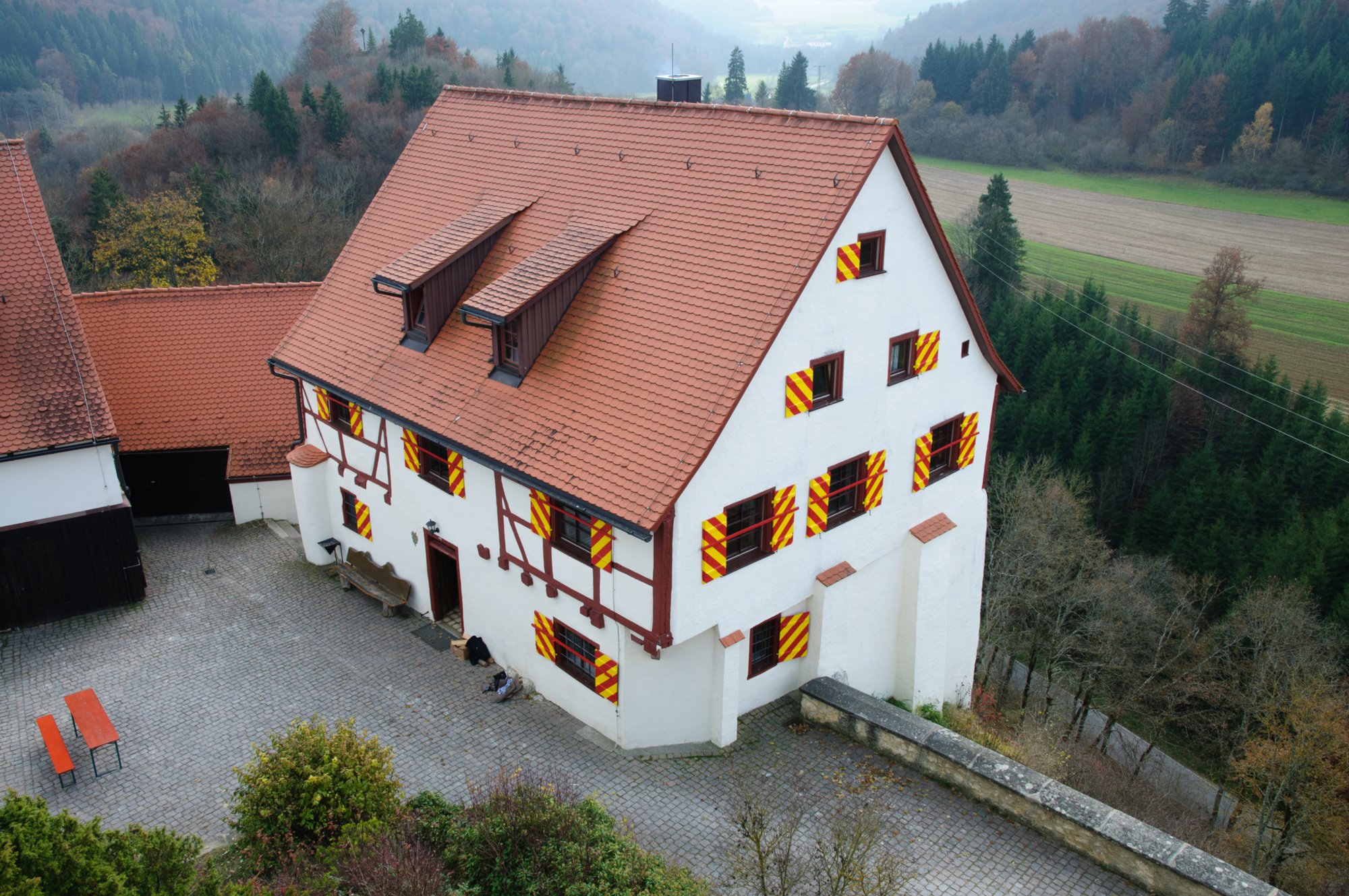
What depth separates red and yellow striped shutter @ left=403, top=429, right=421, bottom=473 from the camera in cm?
1798

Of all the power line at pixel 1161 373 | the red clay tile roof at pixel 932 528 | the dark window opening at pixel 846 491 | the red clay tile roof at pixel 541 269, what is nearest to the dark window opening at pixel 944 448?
the red clay tile roof at pixel 932 528

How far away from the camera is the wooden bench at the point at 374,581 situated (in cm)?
1956

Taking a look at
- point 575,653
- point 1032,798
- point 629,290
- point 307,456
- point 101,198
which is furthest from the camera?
point 101,198

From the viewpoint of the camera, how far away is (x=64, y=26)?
324ft

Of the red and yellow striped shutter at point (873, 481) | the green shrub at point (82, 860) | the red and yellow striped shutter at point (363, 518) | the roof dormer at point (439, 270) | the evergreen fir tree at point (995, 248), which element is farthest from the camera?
the evergreen fir tree at point (995, 248)

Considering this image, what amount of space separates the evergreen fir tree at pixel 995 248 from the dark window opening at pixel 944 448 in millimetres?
41663

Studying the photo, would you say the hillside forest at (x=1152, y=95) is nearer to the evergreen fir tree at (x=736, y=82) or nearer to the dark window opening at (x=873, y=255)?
the evergreen fir tree at (x=736, y=82)

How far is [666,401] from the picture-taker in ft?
46.4

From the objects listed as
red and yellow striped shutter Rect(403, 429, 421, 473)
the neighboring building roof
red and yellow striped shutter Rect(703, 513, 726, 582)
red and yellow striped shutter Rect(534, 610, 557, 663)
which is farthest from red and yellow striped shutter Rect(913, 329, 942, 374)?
red and yellow striped shutter Rect(403, 429, 421, 473)

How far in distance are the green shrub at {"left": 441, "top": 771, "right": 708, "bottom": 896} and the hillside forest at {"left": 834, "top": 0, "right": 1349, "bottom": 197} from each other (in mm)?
67092

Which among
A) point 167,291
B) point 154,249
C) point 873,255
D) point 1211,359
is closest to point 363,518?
point 167,291

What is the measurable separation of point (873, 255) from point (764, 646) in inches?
252

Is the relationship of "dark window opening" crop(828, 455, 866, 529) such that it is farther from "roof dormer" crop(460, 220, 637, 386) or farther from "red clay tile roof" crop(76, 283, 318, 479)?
"red clay tile roof" crop(76, 283, 318, 479)

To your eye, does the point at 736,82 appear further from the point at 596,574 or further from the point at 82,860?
the point at 82,860
